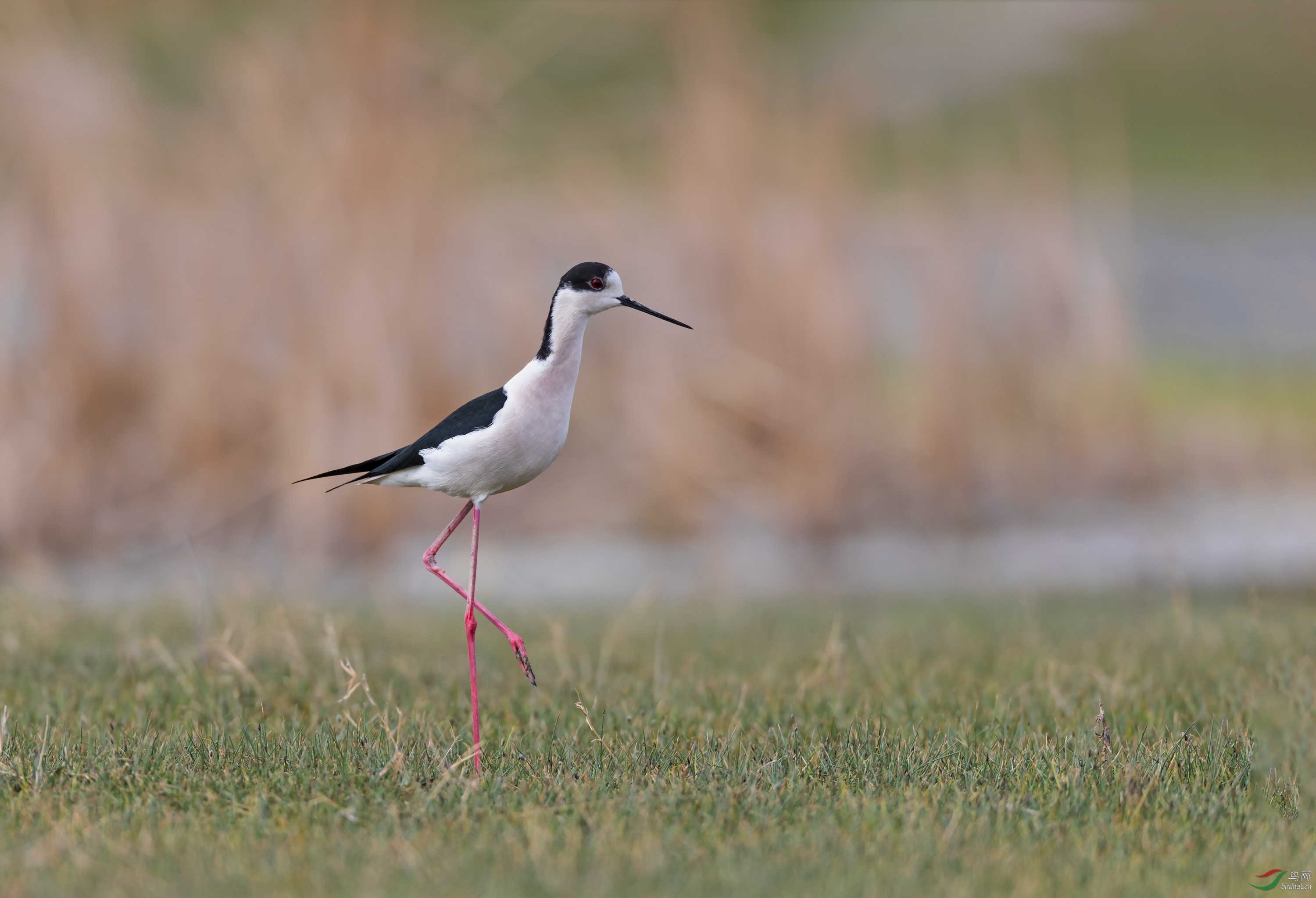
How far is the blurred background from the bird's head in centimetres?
443

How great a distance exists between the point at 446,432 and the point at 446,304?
545 cm

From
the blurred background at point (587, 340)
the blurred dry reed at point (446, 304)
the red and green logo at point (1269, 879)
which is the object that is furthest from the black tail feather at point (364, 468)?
the blurred dry reed at point (446, 304)

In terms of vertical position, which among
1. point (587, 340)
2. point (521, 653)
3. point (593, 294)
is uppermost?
point (587, 340)

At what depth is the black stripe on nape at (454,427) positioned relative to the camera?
4012 mm

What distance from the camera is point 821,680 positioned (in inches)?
203

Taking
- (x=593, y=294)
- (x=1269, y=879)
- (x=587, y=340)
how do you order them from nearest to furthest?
(x=1269, y=879) → (x=593, y=294) → (x=587, y=340)

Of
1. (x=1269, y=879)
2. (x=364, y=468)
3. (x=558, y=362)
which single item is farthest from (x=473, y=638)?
(x=1269, y=879)

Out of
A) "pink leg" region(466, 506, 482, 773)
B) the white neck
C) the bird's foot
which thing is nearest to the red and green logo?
"pink leg" region(466, 506, 482, 773)

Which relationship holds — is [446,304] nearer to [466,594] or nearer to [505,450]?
[466,594]

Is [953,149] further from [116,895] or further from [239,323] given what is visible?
[116,895]

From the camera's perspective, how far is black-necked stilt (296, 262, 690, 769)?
3.93 m

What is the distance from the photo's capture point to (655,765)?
3.84 m

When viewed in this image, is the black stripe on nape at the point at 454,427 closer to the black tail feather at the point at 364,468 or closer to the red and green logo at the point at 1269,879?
the black tail feather at the point at 364,468

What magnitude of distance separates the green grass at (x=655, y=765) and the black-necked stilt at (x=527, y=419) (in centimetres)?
51
